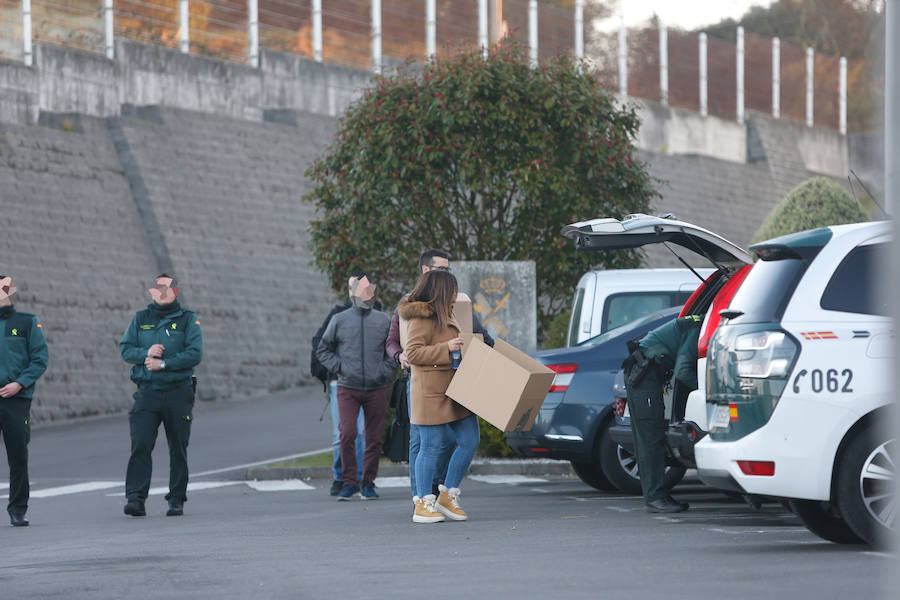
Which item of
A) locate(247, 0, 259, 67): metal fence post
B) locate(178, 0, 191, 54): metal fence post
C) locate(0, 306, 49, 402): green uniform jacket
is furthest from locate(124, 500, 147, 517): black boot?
locate(247, 0, 259, 67): metal fence post

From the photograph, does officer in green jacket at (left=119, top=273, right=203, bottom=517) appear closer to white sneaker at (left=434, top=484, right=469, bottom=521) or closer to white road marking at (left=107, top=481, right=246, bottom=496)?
white sneaker at (left=434, top=484, right=469, bottom=521)

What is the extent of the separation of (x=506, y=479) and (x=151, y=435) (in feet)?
13.8

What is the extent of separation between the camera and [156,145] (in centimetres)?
2702

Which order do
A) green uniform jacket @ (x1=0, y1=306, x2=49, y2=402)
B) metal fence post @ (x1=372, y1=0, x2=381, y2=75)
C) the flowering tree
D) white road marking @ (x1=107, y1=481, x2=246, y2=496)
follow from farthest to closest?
metal fence post @ (x1=372, y1=0, x2=381, y2=75) < the flowering tree < white road marking @ (x1=107, y1=481, x2=246, y2=496) < green uniform jacket @ (x1=0, y1=306, x2=49, y2=402)

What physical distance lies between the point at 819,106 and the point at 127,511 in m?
41.5

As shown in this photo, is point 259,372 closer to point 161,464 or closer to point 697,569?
point 161,464

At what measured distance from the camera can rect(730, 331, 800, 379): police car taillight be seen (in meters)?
8.15

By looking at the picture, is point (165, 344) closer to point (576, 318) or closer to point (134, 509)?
point (134, 509)

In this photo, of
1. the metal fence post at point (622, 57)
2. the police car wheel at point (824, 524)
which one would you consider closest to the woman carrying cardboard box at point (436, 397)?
the police car wheel at point (824, 524)

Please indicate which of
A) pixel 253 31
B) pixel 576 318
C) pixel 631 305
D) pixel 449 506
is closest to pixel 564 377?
pixel 631 305

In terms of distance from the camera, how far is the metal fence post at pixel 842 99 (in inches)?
2005

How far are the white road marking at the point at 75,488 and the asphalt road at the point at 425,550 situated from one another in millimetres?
179

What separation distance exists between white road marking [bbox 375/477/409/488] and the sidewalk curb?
26 centimetres

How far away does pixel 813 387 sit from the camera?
8.10 metres
